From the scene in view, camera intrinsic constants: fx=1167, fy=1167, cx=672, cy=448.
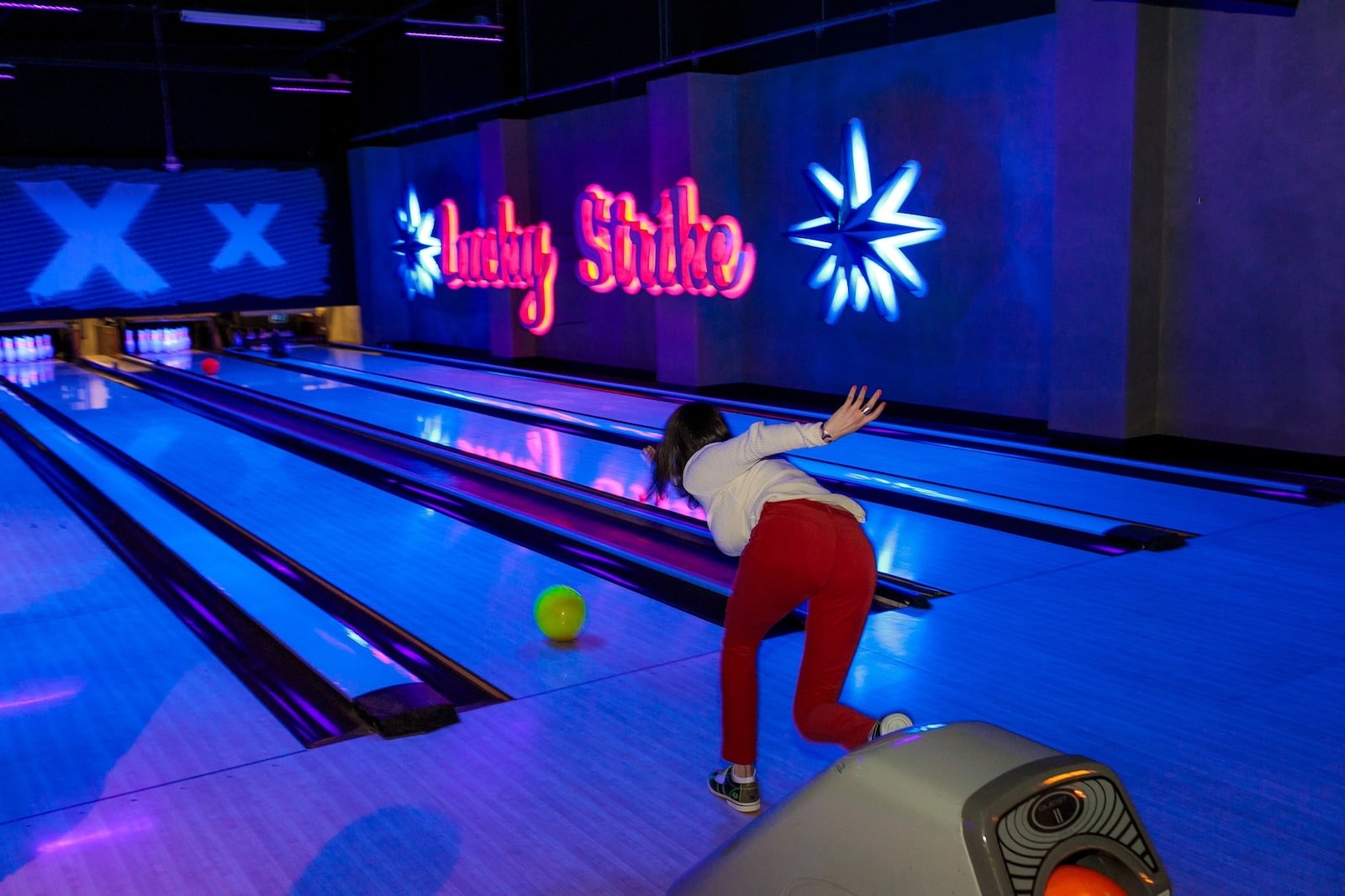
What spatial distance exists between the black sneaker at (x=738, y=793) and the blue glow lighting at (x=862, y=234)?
5672 mm

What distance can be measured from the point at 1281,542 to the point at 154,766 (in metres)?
3.83

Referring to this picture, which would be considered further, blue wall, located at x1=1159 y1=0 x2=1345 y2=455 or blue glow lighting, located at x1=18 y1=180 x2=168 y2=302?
blue glow lighting, located at x1=18 y1=180 x2=168 y2=302

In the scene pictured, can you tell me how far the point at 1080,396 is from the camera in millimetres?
6500

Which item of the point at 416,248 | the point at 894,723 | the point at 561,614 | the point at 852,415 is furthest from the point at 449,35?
the point at 894,723

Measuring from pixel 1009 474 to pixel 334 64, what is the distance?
1230 cm

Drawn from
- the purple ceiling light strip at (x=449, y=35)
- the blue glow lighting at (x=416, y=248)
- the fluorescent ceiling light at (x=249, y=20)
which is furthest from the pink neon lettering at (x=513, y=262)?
the fluorescent ceiling light at (x=249, y=20)

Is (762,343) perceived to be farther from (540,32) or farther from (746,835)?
(746,835)

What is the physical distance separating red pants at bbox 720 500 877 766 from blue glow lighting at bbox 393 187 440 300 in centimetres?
1191

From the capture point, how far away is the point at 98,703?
3.08 metres

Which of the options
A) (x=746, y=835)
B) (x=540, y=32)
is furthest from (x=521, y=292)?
(x=746, y=835)

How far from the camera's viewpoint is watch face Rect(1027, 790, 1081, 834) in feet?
3.80

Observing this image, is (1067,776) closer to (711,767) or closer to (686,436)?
(686,436)

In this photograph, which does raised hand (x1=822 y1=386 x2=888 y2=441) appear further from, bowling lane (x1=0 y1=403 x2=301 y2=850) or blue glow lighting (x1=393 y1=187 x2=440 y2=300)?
blue glow lighting (x1=393 y1=187 x2=440 y2=300)

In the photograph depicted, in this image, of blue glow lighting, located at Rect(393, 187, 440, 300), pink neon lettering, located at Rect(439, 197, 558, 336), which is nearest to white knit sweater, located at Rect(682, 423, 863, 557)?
pink neon lettering, located at Rect(439, 197, 558, 336)
